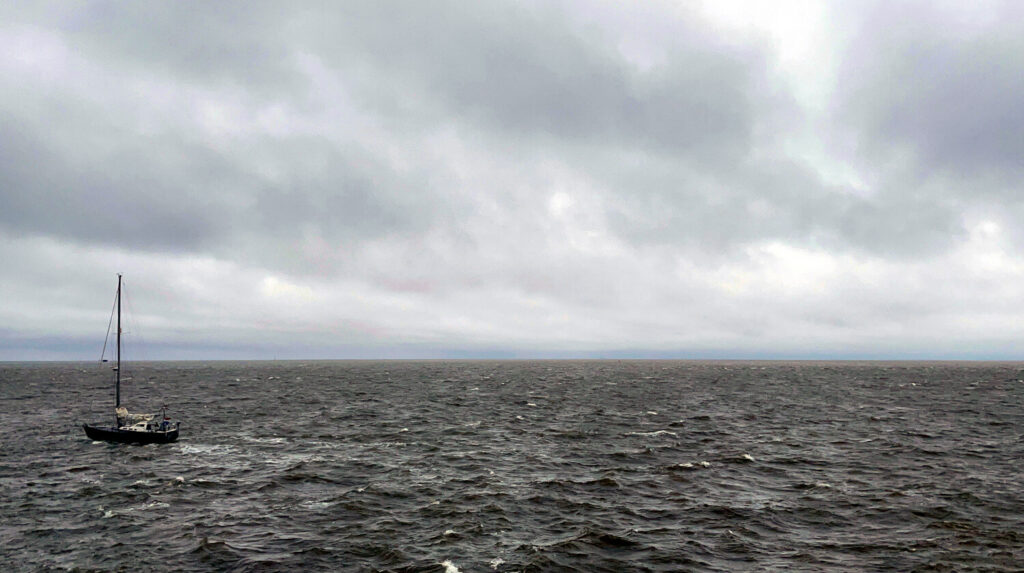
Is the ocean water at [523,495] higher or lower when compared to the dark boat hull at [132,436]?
lower

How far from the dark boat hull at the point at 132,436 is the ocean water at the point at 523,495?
137cm

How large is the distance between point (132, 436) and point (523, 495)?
4282cm

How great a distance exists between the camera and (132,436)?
57094 mm

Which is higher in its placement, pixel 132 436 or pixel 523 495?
pixel 132 436

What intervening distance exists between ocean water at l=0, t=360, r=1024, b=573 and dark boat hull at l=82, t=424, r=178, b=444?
1367 millimetres

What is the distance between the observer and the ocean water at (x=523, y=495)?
27.5 meters

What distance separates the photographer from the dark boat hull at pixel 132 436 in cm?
5681

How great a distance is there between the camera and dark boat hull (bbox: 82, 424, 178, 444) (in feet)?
186

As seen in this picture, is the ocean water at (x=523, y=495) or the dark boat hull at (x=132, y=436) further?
the dark boat hull at (x=132, y=436)

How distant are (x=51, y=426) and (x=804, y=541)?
8047cm

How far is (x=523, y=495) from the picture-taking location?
37438mm

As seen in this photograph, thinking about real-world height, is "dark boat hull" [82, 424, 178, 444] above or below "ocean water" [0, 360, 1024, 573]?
above

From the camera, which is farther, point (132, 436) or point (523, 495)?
point (132, 436)

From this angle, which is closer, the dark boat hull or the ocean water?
the ocean water
